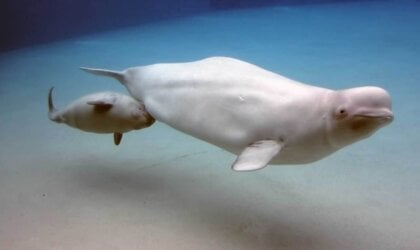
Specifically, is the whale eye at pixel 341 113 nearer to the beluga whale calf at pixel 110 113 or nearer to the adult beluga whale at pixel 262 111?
the adult beluga whale at pixel 262 111

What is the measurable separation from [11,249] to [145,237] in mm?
811

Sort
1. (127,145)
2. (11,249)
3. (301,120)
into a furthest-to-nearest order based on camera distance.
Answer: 1. (127,145)
2. (11,249)
3. (301,120)

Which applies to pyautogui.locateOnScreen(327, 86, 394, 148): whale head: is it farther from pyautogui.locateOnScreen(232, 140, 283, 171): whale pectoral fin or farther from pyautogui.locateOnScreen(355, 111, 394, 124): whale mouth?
pyautogui.locateOnScreen(232, 140, 283, 171): whale pectoral fin

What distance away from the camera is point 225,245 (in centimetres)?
314

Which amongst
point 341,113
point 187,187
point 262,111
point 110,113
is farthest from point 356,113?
point 110,113

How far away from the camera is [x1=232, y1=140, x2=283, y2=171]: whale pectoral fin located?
8.64 feet

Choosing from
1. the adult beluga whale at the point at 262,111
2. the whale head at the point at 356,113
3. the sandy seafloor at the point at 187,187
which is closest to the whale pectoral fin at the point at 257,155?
the adult beluga whale at the point at 262,111

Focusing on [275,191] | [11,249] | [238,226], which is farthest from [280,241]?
[11,249]

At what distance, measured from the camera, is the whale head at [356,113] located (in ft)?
8.22

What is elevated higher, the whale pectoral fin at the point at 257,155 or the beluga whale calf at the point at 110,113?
the beluga whale calf at the point at 110,113

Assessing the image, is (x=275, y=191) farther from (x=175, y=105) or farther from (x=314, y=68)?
(x=314, y=68)

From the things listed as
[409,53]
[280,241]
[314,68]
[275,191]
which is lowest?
[280,241]

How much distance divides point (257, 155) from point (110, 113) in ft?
4.63

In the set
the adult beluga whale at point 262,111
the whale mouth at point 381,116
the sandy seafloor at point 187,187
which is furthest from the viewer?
the sandy seafloor at point 187,187
